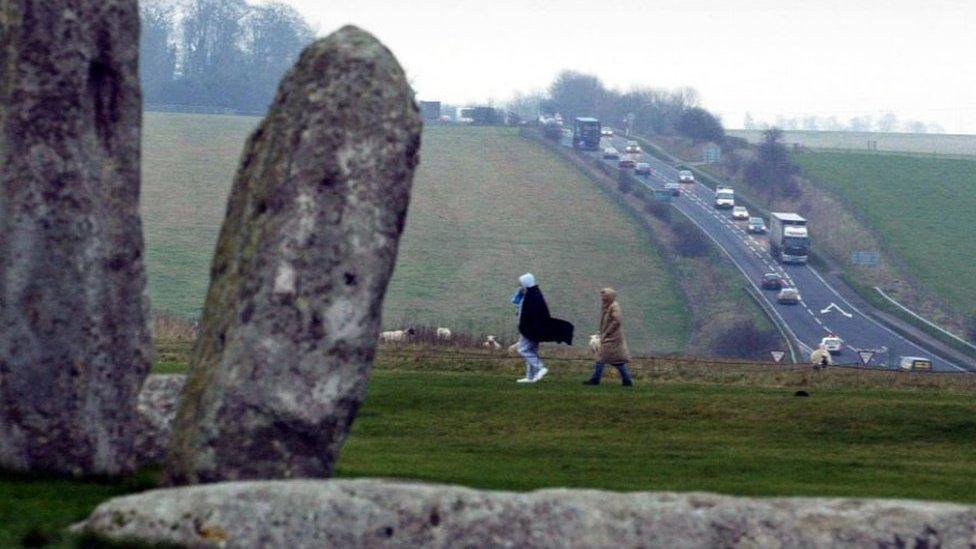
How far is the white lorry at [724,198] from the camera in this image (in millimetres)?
110562

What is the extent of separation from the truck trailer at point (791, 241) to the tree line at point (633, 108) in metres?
46.4

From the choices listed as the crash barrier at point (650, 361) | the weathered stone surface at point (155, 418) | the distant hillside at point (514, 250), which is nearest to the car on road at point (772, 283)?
the distant hillside at point (514, 250)

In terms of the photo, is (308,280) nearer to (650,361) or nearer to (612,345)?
(612,345)

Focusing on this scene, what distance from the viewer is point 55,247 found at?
1437 cm

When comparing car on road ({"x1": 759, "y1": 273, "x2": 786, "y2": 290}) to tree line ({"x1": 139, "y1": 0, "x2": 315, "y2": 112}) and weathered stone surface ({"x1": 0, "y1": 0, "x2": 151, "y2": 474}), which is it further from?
weathered stone surface ({"x1": 0, "y1": 0, "x2": 151, "y2": 474})

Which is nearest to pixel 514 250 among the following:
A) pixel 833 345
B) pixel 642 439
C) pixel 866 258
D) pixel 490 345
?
pixel 866 258

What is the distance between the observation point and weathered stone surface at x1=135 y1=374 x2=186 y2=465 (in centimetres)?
1602

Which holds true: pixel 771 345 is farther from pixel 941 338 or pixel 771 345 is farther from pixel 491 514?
pixel 491 514

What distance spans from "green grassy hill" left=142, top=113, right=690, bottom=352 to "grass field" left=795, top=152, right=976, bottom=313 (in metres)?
15.2

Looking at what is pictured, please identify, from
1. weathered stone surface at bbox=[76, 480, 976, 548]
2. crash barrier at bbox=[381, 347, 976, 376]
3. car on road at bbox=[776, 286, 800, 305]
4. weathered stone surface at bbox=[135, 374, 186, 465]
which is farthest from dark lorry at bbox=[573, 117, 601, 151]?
weathered stone surface at bbox=[76, 480, 976, 548]

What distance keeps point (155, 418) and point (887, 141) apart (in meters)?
169

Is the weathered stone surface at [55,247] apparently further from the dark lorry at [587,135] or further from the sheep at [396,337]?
the dark lorry at [587,135]

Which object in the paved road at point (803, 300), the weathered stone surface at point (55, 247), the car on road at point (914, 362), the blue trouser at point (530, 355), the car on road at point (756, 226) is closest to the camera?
the weathered stone surface at point (55, 247)

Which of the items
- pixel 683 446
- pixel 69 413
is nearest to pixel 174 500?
pixel 69 413
